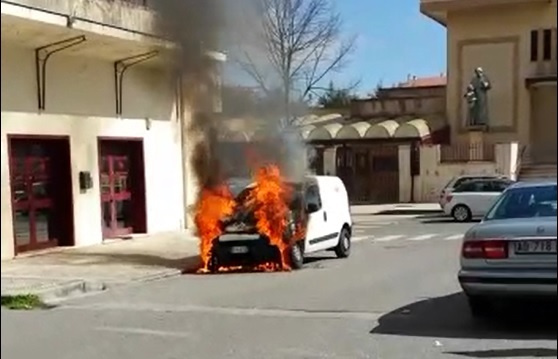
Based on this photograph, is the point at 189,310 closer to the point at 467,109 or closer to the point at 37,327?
the point at 37,327

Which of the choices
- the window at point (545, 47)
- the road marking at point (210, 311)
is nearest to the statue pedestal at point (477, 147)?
the road marking at point (210, 311)

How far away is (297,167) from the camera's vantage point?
502 inches

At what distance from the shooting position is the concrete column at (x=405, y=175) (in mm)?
31562

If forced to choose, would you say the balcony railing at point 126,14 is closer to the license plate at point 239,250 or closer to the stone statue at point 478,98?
the license plate at point 239,250

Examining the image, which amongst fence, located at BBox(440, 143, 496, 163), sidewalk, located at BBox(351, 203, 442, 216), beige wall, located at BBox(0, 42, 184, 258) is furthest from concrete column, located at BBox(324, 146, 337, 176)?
beige wall, located at BBox(0, 42, 184, 258)

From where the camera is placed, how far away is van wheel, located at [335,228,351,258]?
1470cm

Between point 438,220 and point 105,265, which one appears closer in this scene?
point 105,265

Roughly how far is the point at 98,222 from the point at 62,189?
3.60 ft

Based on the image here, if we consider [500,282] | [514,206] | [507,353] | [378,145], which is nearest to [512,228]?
[500,282]

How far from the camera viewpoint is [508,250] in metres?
4.83

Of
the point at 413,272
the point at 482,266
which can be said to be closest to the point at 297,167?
Answer: the point at 413,272

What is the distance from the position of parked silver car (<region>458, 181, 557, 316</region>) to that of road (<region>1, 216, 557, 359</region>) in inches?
13.1

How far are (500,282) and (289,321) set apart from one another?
318cm

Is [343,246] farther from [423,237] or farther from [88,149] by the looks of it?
[88,149]
